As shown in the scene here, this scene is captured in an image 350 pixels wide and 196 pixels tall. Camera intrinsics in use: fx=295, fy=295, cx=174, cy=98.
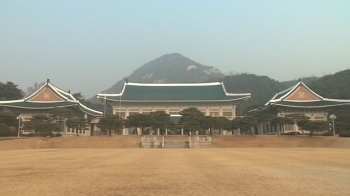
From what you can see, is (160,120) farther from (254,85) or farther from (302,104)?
(254,85)

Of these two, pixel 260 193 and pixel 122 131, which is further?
pixel 122 131

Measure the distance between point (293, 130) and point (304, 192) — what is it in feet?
148

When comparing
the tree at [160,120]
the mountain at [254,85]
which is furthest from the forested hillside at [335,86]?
the tree at [160,120]

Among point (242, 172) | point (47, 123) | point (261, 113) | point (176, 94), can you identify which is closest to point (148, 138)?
point (47, 123)

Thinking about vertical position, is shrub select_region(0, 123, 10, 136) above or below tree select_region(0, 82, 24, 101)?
below

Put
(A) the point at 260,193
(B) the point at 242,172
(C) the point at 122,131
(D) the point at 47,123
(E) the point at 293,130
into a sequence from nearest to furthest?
(A) the point at 260,193 < (B) the point at 242,172 < (D) the point at 47,123 < (E) the point at 293,130 < (C) the point at 122,131

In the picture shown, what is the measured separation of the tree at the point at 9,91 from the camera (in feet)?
223

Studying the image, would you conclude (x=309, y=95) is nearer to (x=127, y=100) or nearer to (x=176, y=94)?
(x=176, y=94)

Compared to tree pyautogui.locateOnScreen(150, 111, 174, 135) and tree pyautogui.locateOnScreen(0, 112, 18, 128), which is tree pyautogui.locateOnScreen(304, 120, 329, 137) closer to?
tree pyautogui.locateOnScreen(150, 111, 174, 135)

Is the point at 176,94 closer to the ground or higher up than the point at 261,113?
higher up

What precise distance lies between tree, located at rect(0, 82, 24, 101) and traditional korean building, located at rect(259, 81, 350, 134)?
5705 cm

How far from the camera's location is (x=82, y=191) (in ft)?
26.4

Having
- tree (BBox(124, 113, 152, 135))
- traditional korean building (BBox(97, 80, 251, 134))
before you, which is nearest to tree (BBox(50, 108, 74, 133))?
traditional korean building (BBox(97, 80, 251, 134))

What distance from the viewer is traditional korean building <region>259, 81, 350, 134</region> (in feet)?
161
